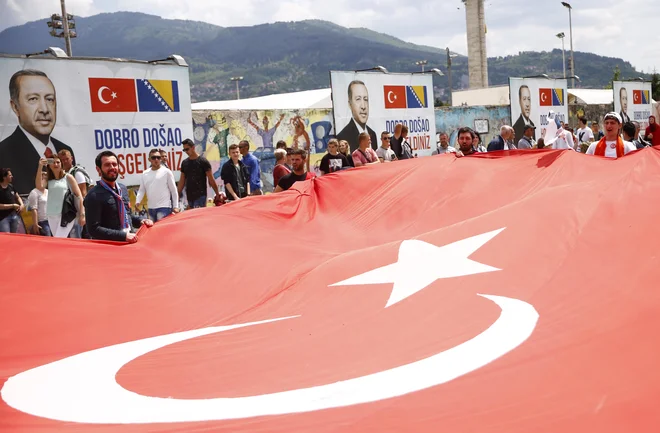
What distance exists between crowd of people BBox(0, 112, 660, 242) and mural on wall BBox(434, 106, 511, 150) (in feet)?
36.9

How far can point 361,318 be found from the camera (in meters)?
4.33

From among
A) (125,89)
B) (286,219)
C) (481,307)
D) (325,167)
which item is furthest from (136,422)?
(125,89)

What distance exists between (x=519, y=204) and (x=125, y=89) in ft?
24.6

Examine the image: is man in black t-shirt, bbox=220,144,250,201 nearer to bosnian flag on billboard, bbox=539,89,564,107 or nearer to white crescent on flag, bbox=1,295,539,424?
white crescent on flag, bbox=1,295,539,424

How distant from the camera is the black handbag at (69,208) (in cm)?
877

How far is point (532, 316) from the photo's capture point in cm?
386

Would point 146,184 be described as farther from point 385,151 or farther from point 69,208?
point 385,151

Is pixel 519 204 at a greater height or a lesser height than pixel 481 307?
greater

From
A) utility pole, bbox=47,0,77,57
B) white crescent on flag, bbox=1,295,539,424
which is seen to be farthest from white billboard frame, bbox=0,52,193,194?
utility pole, bbox=47,0,77,57

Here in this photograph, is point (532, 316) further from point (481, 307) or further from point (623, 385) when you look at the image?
point (623, 385)

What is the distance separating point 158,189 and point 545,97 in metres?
14.9

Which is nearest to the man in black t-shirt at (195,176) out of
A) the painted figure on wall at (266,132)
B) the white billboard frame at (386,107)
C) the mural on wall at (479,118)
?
the white billboard frame at (386,107)

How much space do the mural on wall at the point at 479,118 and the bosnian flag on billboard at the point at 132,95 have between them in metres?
13.4

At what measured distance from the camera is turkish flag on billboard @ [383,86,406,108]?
51.6 feet
